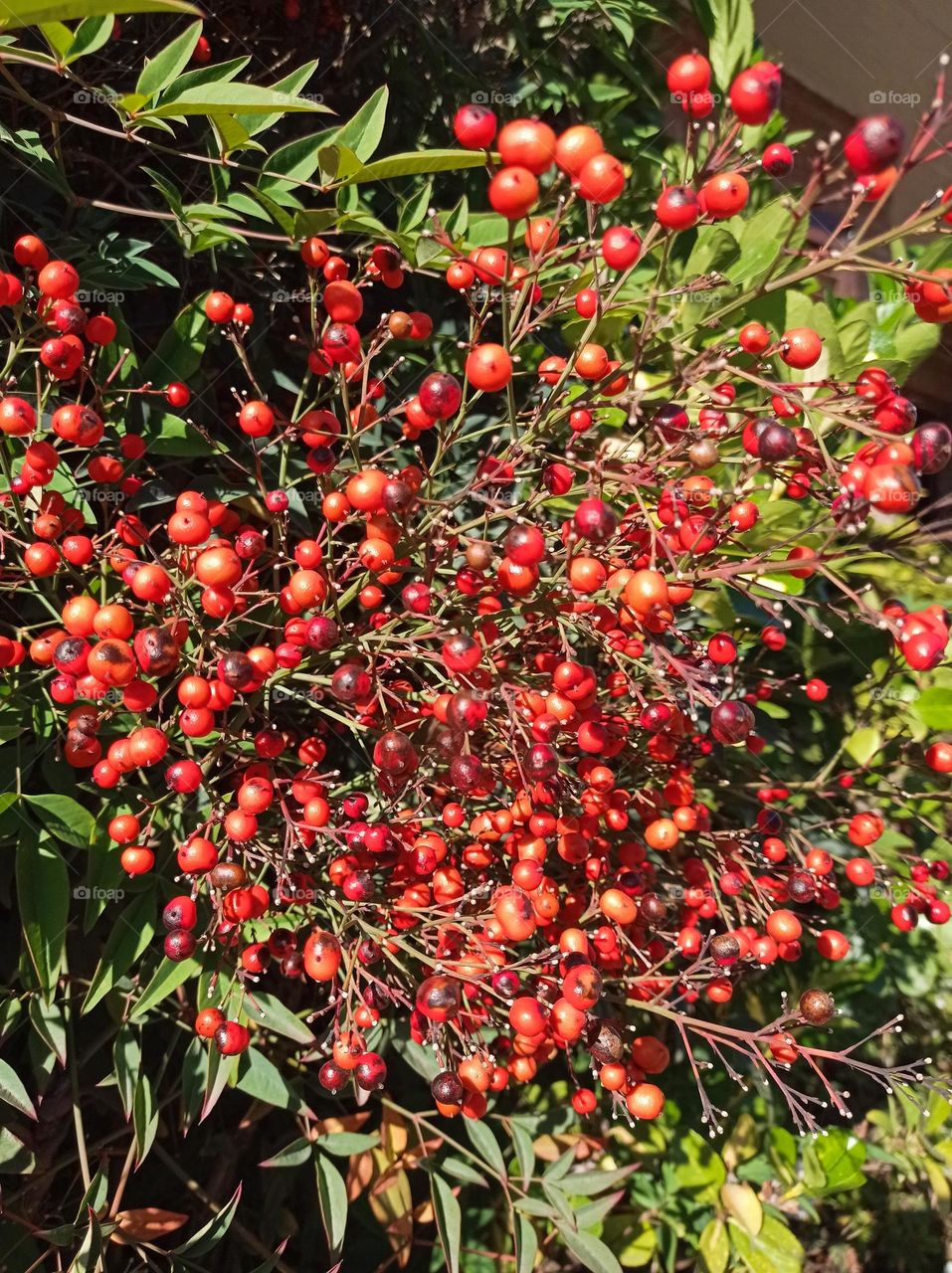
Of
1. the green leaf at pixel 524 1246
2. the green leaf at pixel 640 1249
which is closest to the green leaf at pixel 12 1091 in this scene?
the green leaf at pixel 524 1246

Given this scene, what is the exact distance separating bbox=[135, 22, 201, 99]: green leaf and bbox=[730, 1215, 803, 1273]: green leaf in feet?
7.95

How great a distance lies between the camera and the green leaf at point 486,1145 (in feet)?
4.76

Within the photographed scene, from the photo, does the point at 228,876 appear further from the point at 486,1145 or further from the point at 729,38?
the point at 729,38

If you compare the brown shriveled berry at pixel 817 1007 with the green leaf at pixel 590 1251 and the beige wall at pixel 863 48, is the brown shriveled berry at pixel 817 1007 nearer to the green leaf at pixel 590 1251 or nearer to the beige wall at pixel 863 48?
the green leaf at pixel 590 1251

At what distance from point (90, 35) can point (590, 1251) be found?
1956 millimetres

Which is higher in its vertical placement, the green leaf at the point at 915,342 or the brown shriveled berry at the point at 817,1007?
the green leaf at the point at 915,342

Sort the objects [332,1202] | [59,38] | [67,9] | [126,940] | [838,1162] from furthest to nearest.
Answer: [838,1162] < [332,1202] < [126,940] < [59,38] < [67,9]

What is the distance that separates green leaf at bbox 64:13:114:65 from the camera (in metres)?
0.97

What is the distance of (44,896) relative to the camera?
44.5 inches

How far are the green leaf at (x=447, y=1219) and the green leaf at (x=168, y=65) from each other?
1.72 meters

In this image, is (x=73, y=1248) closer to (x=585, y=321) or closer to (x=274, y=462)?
(x=274, y=462)

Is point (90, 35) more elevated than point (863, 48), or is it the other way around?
point (863, 48)

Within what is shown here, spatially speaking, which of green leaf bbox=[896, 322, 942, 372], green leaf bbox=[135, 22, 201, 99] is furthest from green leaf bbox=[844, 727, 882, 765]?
green leaf bbox=[135, 22, 201, 99]

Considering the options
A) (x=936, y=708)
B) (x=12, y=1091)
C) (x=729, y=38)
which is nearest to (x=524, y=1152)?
(x=12, y=1091)
